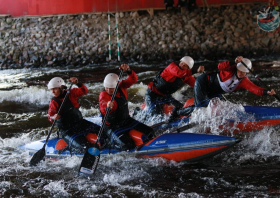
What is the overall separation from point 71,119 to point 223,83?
271cm

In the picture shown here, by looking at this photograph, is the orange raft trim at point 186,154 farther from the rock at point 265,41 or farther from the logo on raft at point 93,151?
the rock at point 265,41

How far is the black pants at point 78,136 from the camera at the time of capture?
5.24 m

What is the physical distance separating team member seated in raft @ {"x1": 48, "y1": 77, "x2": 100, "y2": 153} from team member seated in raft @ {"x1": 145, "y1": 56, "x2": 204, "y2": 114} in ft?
4.77

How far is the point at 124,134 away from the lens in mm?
5113

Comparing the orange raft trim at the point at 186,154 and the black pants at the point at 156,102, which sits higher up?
the black pants at the point at 156,102

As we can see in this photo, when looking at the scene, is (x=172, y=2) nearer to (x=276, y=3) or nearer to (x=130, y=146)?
(x=276, y=3)

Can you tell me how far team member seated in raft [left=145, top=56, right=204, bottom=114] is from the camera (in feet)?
19.8

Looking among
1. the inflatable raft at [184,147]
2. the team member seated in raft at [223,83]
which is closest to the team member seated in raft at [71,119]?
the inflatable raft at [184,147]

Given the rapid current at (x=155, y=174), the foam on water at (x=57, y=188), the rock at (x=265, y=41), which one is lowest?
the foam on water at (x=57, y=188)

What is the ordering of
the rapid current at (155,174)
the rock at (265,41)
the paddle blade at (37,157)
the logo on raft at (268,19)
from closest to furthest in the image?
1. the rapid current at (155,174)
2. the paddle blade at (37,157)
3. the rock at (265,41)
4. the logo on raft at (268,19)

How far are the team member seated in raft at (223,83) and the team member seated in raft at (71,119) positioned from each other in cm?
170

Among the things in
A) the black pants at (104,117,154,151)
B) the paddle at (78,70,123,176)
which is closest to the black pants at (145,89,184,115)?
the black pants at (104,117,154,151)

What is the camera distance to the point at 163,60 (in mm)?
14688

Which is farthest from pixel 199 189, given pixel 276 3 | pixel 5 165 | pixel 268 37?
pixel 276 3
